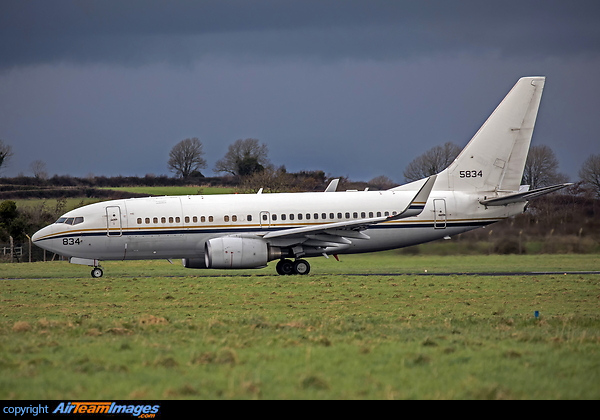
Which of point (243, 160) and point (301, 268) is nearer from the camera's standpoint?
point (301, 268)

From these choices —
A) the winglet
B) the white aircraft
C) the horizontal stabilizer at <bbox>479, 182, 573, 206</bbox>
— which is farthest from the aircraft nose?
the horizontal stabilizer at <bbox>479, 182, 573, 206</bbox>

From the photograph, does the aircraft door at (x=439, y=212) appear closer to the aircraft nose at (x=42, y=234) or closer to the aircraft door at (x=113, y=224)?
the aircraft door at (x=113, y=224)

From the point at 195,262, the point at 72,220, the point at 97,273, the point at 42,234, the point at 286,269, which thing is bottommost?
the point at 286,269

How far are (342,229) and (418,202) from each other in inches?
126

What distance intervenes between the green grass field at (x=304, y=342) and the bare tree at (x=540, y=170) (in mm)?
55248

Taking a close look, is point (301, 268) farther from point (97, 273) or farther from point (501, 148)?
point (501, 148)

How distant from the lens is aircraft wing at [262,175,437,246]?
31031mm

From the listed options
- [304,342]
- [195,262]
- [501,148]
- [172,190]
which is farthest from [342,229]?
[172,190]

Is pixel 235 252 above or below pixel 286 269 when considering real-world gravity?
above

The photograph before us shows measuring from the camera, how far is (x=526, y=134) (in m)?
35.0

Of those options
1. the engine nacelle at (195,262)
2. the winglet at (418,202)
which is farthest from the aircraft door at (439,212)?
the engine nacelle at (195,262)

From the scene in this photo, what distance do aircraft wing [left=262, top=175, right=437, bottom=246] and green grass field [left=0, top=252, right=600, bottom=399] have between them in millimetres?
4969

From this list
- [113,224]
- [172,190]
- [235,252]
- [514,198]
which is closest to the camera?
[235,252]

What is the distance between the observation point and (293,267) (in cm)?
3269
